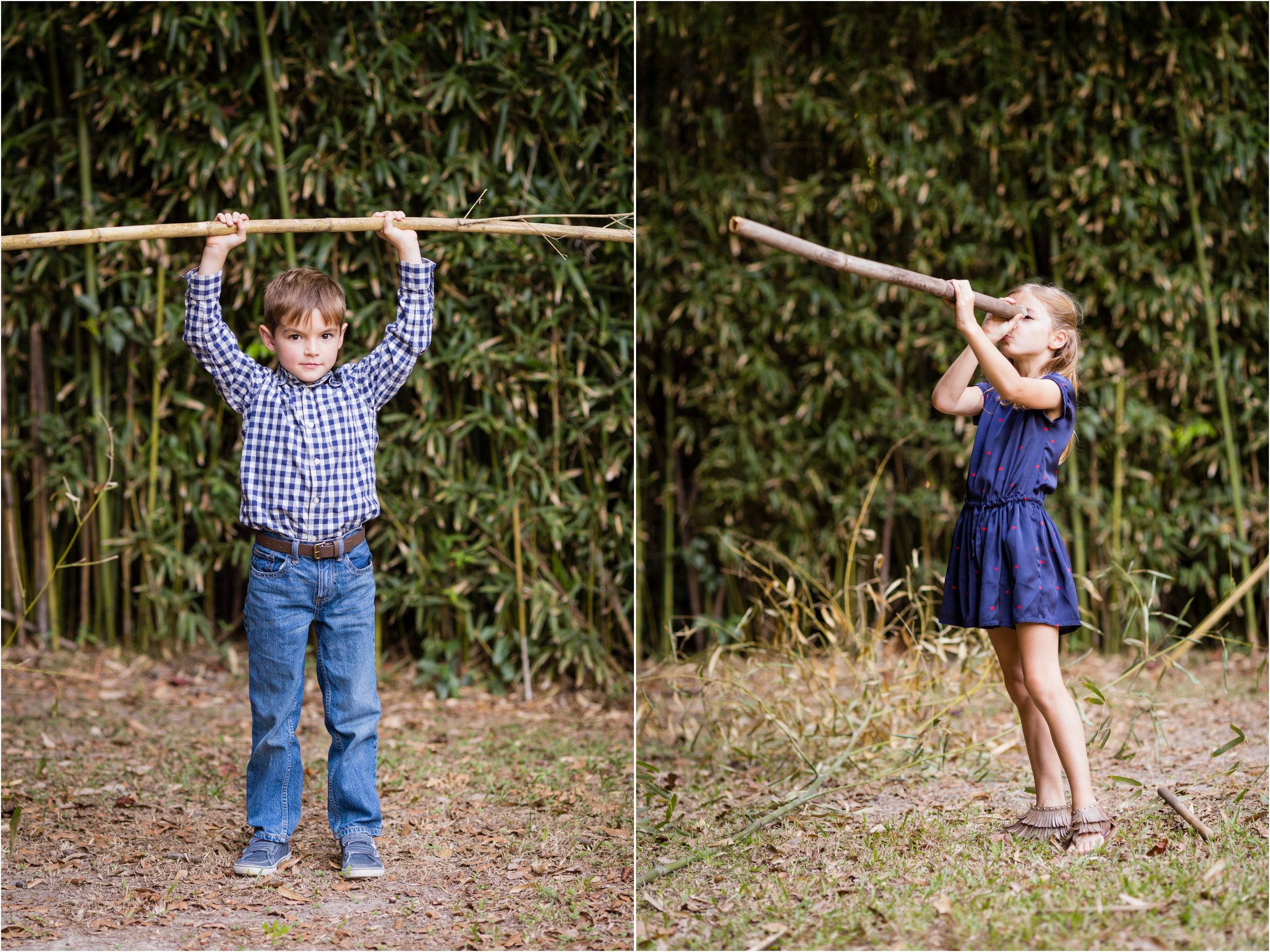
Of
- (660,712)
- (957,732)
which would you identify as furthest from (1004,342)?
(660,712)

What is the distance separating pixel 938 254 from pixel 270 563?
2595 mm

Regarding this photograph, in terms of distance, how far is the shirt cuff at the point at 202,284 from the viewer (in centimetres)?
190

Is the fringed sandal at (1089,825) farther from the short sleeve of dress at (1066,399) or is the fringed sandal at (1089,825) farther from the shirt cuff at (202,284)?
the shirt cuff at (202,284)

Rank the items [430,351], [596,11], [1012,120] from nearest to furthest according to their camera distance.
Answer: [596,11]
[430,351]
[1012,120]

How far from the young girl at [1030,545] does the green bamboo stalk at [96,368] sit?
253 centimetres

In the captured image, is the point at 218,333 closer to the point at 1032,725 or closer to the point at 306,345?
the point at 306,345

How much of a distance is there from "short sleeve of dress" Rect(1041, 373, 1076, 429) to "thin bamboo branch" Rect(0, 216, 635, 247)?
841mm

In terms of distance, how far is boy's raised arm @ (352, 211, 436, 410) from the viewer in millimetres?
2002

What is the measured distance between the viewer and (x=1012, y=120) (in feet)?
12.1

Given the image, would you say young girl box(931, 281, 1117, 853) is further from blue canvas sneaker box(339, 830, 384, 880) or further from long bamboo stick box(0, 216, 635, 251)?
blue canvas sneaker box(339, 830, 384, 880)

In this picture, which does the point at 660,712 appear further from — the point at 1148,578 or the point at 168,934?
the point at 1148,578

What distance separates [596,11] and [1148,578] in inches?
107

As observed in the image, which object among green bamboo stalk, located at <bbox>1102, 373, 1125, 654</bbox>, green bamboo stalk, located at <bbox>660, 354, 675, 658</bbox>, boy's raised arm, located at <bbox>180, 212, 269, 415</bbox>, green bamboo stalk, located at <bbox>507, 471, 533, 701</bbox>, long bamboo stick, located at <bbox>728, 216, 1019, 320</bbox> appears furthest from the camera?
green bamboo stalk, located at <bbox>660, 354, 675, 658</bbox>

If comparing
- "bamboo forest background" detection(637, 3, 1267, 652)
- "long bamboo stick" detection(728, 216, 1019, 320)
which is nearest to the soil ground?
"long bamboo stick" detection(728, 216, 1019, 320)
